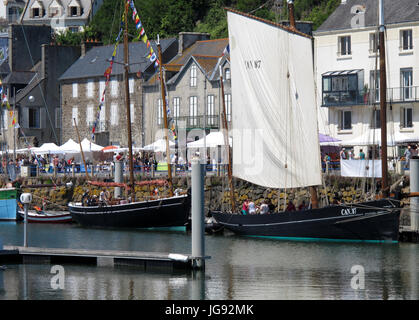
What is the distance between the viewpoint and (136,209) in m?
49.9

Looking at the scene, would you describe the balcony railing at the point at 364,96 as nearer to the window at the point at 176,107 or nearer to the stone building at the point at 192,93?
the stone building at the point at 192,93

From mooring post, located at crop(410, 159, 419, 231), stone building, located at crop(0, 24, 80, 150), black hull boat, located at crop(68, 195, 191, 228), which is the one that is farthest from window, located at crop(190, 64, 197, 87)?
mooring post, located at crop(410, 159, 419, 231)

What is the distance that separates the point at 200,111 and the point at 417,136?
1837 centimetres

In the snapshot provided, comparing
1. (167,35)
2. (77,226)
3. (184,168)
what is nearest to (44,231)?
(77,226)

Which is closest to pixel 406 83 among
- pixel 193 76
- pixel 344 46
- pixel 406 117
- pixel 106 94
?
pixel 406 117

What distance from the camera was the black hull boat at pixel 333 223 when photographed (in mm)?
39344

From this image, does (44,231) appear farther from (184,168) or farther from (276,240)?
(276,240)

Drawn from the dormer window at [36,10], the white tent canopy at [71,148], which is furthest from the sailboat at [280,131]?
the dormer window at [36,10]

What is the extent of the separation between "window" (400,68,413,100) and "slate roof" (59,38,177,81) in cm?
2209

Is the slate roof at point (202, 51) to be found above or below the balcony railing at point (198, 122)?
above

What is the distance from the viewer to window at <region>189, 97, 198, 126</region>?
233 feet

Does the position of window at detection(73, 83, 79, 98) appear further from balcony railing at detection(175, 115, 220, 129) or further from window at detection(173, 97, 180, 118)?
balcony railing at detection(175, 115, 220, 129)

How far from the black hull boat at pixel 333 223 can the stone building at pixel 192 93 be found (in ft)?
81.0

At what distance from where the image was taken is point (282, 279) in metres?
29.6
